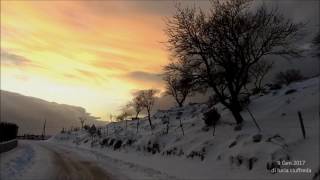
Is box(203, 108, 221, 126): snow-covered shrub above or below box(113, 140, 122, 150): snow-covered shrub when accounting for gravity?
above

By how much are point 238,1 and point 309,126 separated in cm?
1360

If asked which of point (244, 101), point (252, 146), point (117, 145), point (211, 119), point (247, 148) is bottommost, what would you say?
point (117, 145)

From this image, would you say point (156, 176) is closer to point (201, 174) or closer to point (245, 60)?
point (201, 174)

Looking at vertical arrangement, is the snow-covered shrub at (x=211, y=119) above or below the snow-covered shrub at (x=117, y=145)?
above

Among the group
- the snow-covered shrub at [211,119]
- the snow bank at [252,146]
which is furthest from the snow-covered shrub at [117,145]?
the snow-covered shrub at [211,119]

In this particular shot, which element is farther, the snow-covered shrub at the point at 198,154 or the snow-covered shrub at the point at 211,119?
the snow-covered shrub at the point at 211,119

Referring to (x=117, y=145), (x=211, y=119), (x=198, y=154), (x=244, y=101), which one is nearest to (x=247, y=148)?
(x=198, y=154)

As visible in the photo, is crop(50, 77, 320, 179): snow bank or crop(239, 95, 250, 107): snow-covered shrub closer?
crop(50, 77, 320, 179): snow bank

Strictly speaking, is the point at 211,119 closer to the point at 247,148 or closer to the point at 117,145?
the point at 247,148

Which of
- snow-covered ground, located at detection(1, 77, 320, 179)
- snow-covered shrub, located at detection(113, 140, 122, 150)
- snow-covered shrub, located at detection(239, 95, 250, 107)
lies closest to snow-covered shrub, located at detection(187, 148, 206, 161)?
snow-covered ground, located at detection(1, 77, 320, 179)

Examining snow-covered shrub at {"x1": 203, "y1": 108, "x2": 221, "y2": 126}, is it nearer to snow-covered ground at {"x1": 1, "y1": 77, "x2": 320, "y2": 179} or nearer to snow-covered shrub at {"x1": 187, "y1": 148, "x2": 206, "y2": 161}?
snow-covered ground at {"x1": 1, "y1": 77, "x2": 320, "y2": 179}

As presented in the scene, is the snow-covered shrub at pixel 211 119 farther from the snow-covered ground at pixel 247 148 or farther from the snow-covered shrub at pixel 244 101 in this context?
the snow-covered shrub at pixel 244 101

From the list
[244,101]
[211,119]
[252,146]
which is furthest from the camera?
[244,101]

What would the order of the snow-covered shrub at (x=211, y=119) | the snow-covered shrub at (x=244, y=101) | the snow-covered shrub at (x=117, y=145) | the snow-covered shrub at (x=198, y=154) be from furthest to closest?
the snow-covered shrub at (x=117, y=145), the snow-covered shrub at (x=244, y=101), the snow-covered shrub at (x=211, y=119), the snow-covered shrub at (x=198, y=154)
